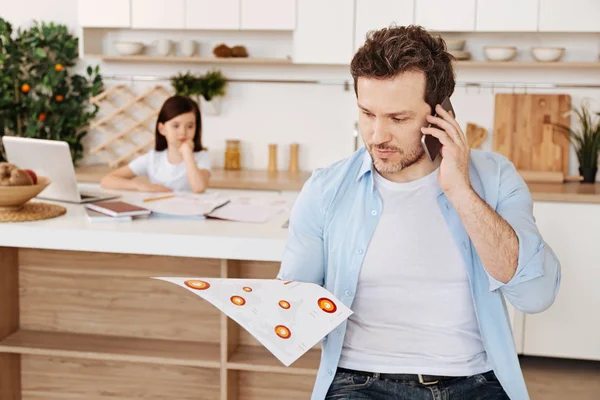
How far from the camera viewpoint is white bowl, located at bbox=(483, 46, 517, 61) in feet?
12.8

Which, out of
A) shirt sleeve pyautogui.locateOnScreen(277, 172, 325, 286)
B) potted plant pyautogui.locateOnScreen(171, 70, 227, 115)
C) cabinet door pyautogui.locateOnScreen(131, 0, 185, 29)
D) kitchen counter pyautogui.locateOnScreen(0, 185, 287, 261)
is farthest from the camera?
potted plant pyautogui.locateOnScreen(171, 70, 227, 115)

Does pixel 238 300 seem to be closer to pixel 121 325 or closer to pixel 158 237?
pixel 158 237

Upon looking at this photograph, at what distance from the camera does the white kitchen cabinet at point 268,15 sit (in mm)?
3984

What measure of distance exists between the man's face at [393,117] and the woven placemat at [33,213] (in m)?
1.30

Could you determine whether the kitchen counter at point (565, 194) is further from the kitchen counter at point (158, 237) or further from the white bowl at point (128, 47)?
the white bowl at point (128, 47)

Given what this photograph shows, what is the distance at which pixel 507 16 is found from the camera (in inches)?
150

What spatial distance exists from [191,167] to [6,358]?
1.16m

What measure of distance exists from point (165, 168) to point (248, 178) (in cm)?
41

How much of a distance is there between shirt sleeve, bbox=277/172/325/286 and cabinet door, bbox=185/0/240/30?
2.46m

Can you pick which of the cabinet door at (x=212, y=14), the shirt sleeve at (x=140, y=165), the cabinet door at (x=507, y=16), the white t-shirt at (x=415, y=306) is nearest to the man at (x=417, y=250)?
the white t-shirt at (x=415, y=306)

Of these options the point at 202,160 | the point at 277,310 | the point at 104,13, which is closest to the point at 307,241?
the point at 277,310

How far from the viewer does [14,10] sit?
4500 millimetres

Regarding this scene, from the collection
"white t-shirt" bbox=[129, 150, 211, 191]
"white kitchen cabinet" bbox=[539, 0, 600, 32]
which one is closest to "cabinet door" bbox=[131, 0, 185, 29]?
"white t-shirt" bbox=[129, 150, 211, 191]

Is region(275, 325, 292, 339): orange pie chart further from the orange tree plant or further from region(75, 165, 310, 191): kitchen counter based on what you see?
the orange tree plant
